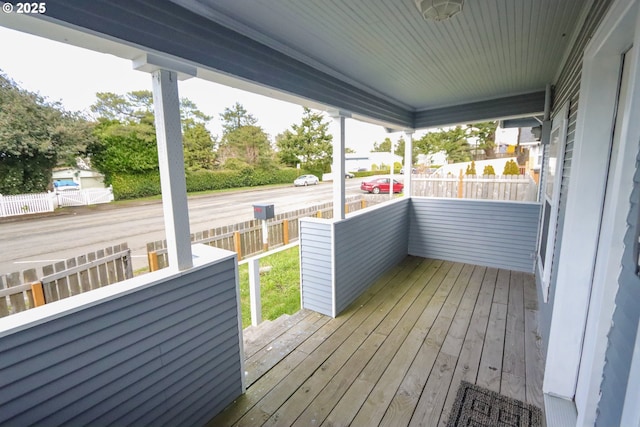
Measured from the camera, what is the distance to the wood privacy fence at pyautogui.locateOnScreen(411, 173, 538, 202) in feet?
14.6

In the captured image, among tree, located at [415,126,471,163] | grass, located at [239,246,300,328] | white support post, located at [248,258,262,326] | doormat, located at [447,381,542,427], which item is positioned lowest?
grass, located at [239,246,300,328]

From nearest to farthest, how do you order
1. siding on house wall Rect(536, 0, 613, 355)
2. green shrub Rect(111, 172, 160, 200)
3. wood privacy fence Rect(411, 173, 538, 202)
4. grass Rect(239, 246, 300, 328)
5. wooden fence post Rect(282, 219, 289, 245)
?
siding on house wall Rect(536, 0, 613, 355), green shrub Rect(111, 172, 160, 200), grass Rect(239, 246, 300, 328), wooden fence post Rect(282, 219, 289, 245), wood privacy fence Rect(411, 173, 538, 202)

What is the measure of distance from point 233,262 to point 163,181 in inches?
26.3

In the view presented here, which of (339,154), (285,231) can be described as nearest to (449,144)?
(285,231)

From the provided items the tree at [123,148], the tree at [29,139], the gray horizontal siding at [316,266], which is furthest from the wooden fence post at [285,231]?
the tree at [29,139]

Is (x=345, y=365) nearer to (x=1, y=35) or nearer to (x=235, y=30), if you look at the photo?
(x=235, y=30)

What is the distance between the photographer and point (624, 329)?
910 millimetres

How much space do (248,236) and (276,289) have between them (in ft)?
3.62

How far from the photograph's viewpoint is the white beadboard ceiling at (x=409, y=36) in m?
1.66

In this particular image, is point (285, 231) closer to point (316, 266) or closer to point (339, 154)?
point (316, 266)

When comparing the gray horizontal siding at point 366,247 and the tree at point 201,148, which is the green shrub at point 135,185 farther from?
the gray horizontal siding at point 366,247

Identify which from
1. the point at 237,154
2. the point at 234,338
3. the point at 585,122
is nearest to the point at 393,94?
the point at 237,154

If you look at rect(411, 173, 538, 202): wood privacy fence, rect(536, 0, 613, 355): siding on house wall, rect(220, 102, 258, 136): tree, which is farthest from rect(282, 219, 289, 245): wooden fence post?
rect(536, 0, 613, 355): siding on house wall

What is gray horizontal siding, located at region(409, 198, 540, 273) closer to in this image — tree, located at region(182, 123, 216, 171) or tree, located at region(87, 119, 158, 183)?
tree, located at region(182, 123, 216, 171)
